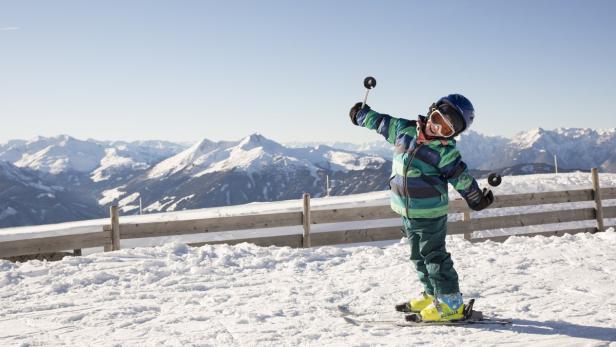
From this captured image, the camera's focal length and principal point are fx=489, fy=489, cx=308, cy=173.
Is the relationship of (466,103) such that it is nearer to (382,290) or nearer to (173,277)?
(382,290)

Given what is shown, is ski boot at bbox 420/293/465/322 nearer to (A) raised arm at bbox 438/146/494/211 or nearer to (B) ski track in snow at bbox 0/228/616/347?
(B) ski track in snow at bbox 0/228/616/347

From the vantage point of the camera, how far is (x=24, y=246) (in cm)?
816

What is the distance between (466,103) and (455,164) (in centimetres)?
53

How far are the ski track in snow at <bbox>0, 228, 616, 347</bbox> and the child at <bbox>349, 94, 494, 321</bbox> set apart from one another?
13.2 inches

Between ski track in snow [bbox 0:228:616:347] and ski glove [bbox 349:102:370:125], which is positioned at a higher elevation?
ski glove [bbox 349:102:370:125]

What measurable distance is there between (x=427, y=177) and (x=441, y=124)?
0.48 meters

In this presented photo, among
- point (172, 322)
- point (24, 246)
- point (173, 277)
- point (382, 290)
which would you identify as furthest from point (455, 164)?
point (24, 246)

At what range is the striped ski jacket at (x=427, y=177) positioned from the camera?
418 centimetres

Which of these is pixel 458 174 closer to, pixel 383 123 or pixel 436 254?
pixel 436 254

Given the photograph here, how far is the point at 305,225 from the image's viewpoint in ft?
31.2

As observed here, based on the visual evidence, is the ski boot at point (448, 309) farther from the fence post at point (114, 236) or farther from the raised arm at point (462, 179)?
the fence post at point (114, 236)

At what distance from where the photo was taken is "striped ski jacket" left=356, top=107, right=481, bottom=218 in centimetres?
418

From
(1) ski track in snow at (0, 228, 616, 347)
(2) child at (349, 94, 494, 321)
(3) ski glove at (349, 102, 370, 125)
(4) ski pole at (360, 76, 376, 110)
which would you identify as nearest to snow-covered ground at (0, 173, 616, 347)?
(1) ski track in snow at (0, 228, 616, 347)

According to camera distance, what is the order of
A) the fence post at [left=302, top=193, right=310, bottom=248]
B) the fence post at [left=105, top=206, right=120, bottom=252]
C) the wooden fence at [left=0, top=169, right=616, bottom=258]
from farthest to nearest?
the fence post at [left=302, top=193, right=310, bottom=248] → the fence post at [left=105, top=206, right=120, bottom=252] → the wooden fence at [left=0, top=169, right=616, bottom=258]
